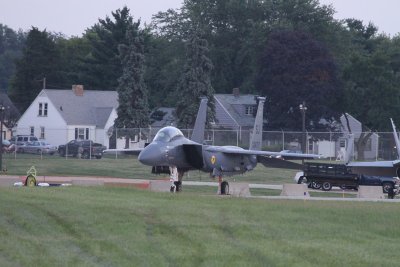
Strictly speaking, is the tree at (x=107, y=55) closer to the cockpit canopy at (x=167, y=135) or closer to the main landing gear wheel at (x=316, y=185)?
the main landing gear wheel at (x=316, y=185)

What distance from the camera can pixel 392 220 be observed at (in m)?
24.1

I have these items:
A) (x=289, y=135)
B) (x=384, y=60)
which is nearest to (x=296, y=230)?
(x=289, y=135)

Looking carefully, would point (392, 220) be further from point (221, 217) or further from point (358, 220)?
point (221, 217)

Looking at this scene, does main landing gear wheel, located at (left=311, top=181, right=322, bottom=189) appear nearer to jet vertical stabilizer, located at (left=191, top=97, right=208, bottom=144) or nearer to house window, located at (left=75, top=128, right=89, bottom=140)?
jet vertical stabilizer, located at (left=191, top=97, right=208, bottom=144)

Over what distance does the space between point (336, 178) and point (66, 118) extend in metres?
44.9

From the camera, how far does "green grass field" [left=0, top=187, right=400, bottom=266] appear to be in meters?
17.1

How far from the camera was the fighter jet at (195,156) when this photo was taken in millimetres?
38969

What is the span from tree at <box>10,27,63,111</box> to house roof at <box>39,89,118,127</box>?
14738 mm

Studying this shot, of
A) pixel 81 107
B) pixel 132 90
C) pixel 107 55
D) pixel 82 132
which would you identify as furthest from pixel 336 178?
pixel 107 55

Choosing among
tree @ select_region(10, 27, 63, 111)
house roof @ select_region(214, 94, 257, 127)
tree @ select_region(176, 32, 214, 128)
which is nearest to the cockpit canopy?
tree @ select_region(176, 32, 214, 128)

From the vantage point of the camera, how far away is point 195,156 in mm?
39938

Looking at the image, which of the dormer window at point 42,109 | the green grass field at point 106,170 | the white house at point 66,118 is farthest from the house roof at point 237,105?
the green grass field at point 106,170

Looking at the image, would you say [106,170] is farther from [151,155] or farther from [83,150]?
[151,155]

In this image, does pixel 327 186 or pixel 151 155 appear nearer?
pixel 151 155
